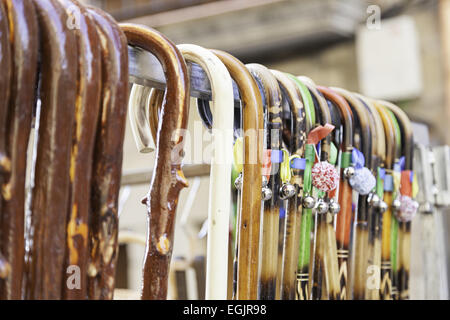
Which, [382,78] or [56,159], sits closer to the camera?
[56,159]

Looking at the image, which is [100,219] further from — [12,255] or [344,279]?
[344,279]

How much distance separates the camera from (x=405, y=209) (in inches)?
24.1

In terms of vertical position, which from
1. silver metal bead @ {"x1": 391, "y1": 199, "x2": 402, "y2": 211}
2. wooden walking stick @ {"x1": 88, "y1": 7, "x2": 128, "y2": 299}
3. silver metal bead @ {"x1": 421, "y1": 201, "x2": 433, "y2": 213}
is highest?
silver metal bead @ {"x1": 421, "y1": 201, "x2": 433, "y2": 213}

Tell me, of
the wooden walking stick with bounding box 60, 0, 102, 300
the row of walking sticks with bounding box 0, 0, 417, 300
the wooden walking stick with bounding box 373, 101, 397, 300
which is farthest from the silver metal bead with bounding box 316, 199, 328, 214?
the wooden walking stick with bounding box 60, 0, 102, 300

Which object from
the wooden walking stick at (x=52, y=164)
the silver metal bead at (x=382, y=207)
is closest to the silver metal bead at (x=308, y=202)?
the silver metal bead at (x=382, y=207)

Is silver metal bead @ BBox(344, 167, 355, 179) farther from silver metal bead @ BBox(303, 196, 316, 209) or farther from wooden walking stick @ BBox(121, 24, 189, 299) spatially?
wooden walking stick @ BBox(121, 24, 189, 299)

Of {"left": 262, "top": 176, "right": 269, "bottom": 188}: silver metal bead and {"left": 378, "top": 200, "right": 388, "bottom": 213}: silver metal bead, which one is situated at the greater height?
{"left": 378, "top": 200, "right": 388, "bottom": 213}: silver metal bead

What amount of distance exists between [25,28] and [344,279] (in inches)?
14.5

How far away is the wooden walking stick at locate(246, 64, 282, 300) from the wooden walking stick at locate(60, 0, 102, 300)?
166 millimetres

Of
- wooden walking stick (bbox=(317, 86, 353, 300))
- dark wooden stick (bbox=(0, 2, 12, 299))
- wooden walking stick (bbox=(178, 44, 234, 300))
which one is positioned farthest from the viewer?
wooden walking stick (bbox=(317, 86, 353, 300))

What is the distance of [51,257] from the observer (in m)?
0.33

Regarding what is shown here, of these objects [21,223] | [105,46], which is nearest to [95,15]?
[105,46]

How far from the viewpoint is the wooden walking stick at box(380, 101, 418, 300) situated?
613 millimetres

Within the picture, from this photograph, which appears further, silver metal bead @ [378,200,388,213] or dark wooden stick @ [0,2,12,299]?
silver metal bead @ [378,200,388,213]
